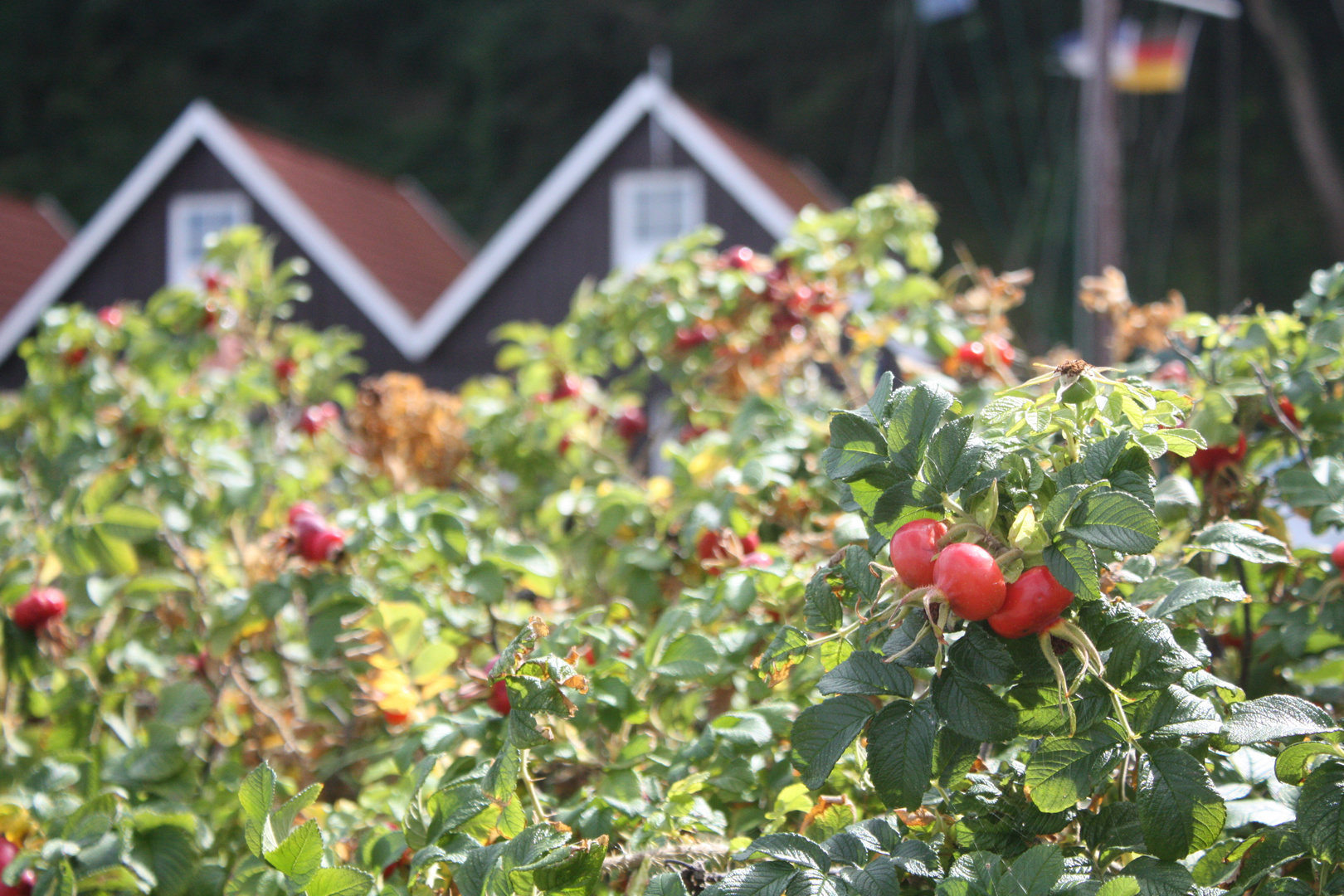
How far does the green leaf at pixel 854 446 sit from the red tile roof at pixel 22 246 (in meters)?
13.8

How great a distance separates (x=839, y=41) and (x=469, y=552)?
78.3ft

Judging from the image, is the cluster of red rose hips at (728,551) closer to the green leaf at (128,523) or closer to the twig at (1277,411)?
the twig at (1277,411)

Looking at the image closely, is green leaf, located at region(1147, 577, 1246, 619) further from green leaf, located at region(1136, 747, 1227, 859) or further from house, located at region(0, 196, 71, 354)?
house, located at region(0, 196, 71, 354)

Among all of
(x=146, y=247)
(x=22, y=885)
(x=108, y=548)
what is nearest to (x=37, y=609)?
(x=108, y=548)

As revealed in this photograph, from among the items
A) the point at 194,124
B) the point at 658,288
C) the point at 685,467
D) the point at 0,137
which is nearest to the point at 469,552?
the point at 685,467

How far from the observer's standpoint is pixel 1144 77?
1159cm

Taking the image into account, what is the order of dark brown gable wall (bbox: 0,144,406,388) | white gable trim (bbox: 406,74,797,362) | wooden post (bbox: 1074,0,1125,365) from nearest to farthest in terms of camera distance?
wooden post (bbox: 1074,0,1125,365) → white gable trim (bbox: 406,74,797,362) → dark brown gable wall (bbox: 0,144,406,388)

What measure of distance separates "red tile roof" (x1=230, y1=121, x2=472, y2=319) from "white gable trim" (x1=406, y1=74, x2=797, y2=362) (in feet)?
4.63

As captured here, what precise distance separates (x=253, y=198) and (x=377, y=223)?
5.79ft

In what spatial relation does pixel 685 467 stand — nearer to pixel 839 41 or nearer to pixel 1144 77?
pixel 1144 77

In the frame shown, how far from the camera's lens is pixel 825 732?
3.03 feet

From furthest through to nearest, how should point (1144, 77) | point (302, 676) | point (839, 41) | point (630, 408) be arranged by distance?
1. point (839, 41)
2. point (1144, 77)
3. point (630, 408)
4. point (302, 676)

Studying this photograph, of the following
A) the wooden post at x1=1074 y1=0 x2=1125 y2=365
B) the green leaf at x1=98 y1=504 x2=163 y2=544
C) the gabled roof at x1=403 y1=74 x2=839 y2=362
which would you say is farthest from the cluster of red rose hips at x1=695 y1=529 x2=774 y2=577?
the gabled roof at x1=403 y1=74 x2=839 y2=362

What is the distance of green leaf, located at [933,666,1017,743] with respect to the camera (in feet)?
2.81
